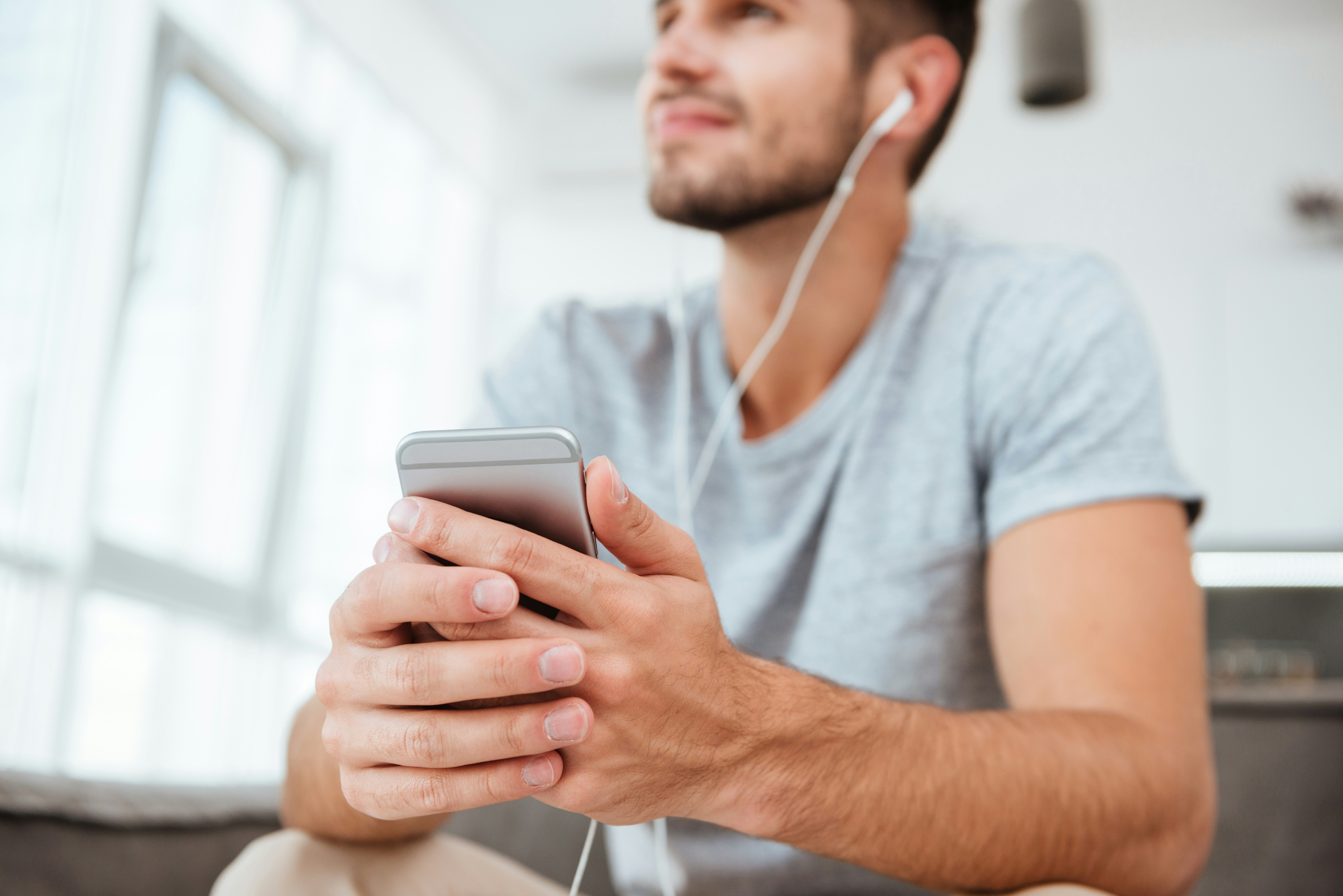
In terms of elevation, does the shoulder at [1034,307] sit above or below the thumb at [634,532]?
above

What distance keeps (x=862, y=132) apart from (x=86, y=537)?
2257 millimetres

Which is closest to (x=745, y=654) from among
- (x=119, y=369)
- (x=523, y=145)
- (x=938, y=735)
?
(x=938, y=735)

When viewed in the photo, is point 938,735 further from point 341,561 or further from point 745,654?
point 341,561

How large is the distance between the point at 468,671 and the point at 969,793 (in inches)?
15.8

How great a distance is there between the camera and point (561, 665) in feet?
1.73

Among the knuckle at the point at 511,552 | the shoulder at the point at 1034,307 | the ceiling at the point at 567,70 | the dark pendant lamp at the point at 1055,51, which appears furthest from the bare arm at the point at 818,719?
the ceiling at the point at 567,70

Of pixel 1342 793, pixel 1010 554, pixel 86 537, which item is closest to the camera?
pixel 1010 554

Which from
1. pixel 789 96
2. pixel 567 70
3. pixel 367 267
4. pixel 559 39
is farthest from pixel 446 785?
pixel 567 70

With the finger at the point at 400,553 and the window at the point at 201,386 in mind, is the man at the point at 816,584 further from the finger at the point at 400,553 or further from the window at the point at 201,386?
the window at the point at 201,386

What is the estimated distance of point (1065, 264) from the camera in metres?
1.11

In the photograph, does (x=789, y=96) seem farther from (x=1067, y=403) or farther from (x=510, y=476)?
(x=510, y=476)

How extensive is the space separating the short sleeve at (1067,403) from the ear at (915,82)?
0.30 metres

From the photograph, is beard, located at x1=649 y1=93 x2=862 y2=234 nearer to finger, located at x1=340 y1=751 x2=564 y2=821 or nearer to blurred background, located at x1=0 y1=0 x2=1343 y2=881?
blurred background, located at x1=0 y1=0 x2=1343 y2=881

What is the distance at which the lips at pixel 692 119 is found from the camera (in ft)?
3.99
